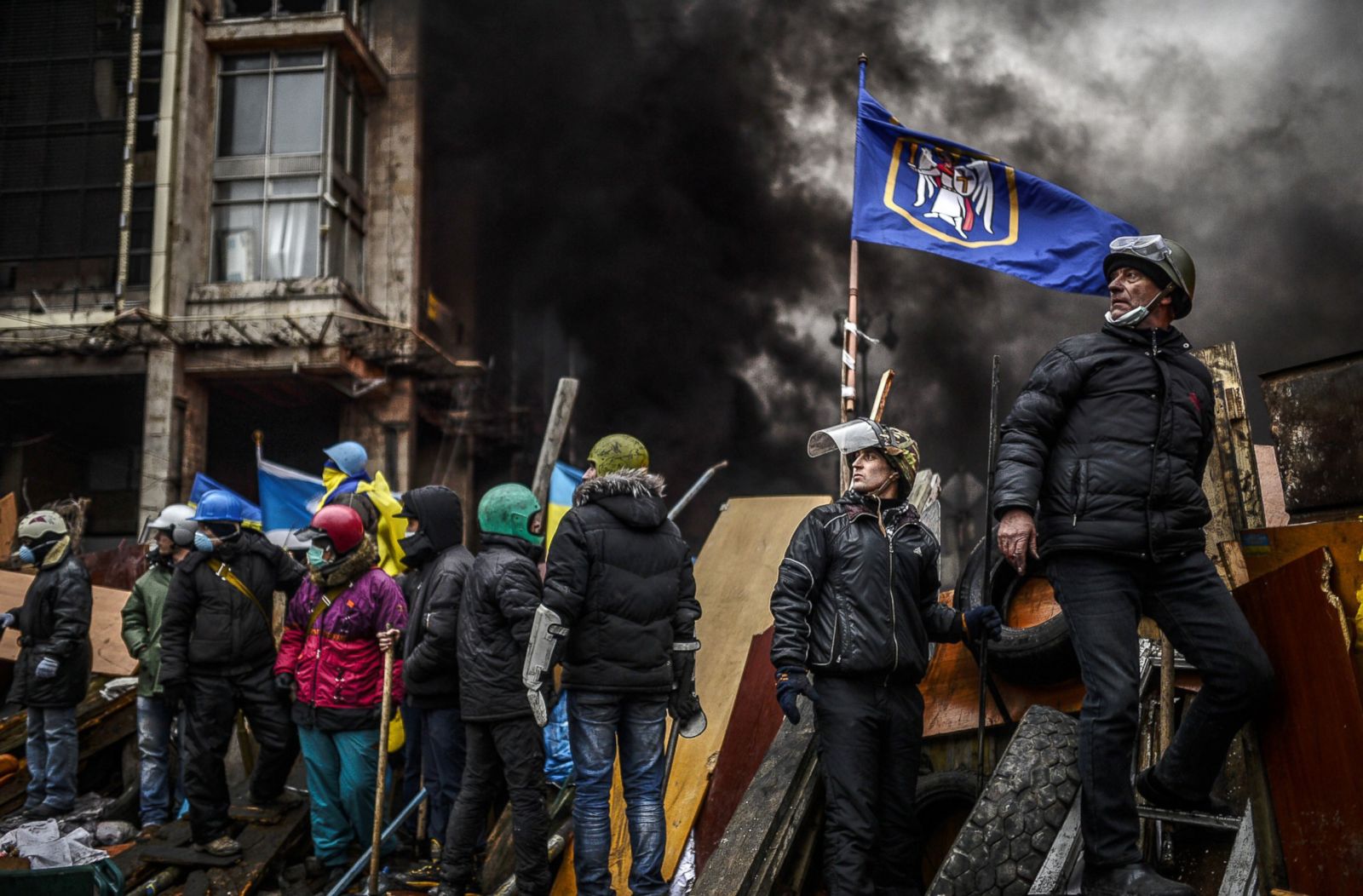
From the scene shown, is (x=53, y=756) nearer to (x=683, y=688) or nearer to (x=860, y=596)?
(x=683, y=688)

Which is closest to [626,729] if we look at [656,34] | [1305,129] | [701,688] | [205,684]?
[701,688]

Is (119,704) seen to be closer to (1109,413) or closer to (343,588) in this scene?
(343,588)

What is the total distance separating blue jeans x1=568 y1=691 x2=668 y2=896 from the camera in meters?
4.52

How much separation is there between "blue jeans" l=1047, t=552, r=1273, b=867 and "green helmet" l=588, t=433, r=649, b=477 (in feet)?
7.09

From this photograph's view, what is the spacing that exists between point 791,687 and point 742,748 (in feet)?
5.11

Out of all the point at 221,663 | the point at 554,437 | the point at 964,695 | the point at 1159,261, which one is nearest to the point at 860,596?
the point at 964,695

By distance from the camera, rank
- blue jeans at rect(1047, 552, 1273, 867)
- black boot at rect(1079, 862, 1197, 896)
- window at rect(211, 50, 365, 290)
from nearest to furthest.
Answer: black boot at rect(1079, 862, 1197, 896), blue jeans at rect(1047, 552, 1273, 867), window at rect(211, 50, 365, 290)

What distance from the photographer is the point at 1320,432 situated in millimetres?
4293

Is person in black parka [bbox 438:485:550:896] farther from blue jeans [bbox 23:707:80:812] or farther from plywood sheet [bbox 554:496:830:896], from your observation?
blue jeans [bbox 23:707:80:812]

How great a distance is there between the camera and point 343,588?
600cm

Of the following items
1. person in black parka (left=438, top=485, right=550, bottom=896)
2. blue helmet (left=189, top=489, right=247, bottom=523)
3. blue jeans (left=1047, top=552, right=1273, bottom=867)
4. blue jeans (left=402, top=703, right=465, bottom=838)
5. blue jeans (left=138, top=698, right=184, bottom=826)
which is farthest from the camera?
blue jeans (left=138, top=698, right=184, bottom=826)

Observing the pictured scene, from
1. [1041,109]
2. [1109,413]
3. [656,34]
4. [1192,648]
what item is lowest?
[1192,648]

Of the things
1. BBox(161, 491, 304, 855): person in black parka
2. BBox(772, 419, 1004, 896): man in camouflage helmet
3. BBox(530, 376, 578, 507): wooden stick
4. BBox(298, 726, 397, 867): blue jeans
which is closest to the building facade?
BBox(530, 376, 578, 507): wooden stick

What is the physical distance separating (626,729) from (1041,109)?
16210 millimetres
